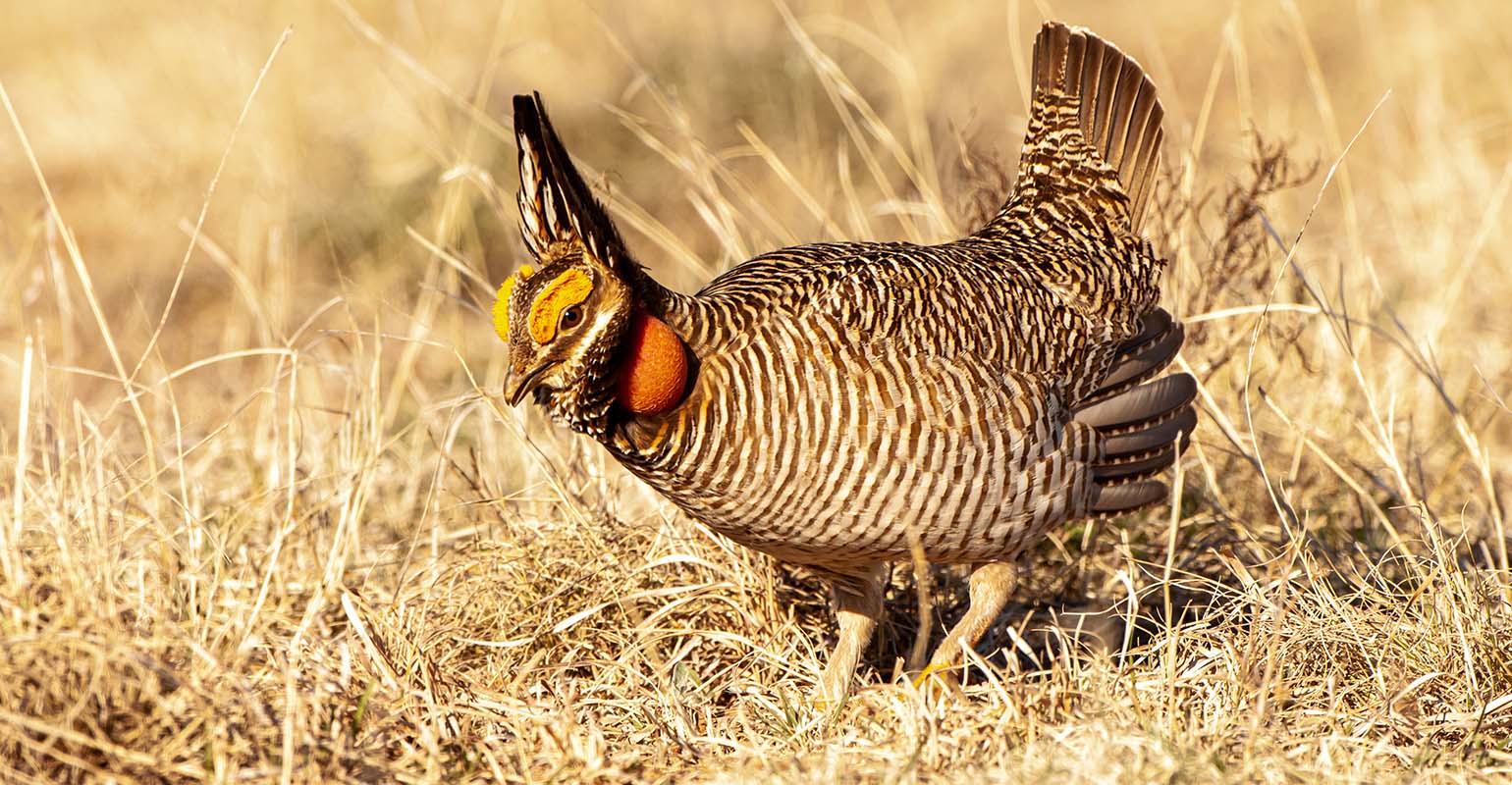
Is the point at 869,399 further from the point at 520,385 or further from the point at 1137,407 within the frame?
the point at 1137,407

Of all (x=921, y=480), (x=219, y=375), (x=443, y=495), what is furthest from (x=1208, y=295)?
(x=219, y=375)

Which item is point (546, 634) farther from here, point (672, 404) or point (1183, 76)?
point (1183, 76)

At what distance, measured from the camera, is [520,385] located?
294cm

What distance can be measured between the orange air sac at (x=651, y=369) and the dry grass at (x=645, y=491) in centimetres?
57

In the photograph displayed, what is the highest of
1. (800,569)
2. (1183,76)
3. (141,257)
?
(1183,76)

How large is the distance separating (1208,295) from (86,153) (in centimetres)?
629

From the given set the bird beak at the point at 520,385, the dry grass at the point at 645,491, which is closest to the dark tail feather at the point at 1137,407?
the dry grass at the point at 645,491

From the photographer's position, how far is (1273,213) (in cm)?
541

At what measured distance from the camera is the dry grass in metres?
2.71

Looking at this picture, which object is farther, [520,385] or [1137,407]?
[1137,407]

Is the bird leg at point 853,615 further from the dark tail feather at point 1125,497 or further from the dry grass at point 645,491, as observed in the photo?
the dark tail feather at point 1125,497

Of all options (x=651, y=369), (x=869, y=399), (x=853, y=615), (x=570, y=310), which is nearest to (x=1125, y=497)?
(x=853, y=615)

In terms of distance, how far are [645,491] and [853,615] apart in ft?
2.94

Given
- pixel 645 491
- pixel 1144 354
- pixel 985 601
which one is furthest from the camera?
pixel 645 491
